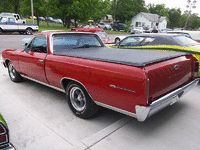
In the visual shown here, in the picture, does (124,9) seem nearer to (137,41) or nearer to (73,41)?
(137,41)

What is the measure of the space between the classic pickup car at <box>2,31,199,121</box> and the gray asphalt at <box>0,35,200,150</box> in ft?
1.25

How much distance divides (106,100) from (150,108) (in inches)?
27.6

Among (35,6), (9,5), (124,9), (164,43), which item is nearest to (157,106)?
(164,43)

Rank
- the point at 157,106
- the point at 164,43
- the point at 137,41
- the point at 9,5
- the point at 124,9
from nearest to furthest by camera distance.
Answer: the point at 157,106 → the point at 164,43 → the point at 137,41 → the point at 9,5 → the point at 124,9

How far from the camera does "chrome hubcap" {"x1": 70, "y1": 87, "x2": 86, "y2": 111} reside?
10.9 ft

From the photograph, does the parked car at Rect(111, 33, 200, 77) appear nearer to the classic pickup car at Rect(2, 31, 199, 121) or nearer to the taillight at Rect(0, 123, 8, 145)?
the classic pickup car at Rect(2, 31, 199, 121)

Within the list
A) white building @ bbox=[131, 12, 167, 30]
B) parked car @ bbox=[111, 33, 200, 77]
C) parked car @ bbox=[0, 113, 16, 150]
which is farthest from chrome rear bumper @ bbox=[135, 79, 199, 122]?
white building @ bbox=[131, 12, 167, 30]

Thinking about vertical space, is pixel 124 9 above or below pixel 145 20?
above

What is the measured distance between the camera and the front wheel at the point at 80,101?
314 centimetres

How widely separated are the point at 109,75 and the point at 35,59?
223cm

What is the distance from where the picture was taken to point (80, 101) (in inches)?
133

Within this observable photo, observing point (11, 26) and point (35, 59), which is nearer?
point (35, 59)

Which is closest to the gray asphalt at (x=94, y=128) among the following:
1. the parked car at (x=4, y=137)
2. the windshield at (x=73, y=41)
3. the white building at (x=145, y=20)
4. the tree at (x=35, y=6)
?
the parked car at (x=4, y=137)

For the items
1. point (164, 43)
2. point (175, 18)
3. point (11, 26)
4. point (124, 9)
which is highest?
point (124, 9)
